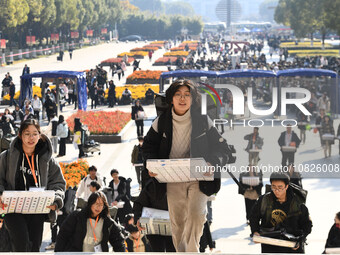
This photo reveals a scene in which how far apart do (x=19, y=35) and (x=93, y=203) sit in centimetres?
8006

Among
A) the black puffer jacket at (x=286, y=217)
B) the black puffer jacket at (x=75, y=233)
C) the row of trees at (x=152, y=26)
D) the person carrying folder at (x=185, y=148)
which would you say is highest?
the person carrying folder at (x=185, y=148)

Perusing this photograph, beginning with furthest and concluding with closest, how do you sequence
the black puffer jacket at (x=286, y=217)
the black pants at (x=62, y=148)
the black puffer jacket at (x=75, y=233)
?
1. the black pants at (x=62, y=148)
2. the black puffer jacket at (x=75, y=233)
3. the black puffer jacket at (x=286, y=217)

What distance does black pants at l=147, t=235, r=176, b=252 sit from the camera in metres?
6.92

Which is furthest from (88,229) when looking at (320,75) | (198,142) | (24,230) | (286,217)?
(320,75)

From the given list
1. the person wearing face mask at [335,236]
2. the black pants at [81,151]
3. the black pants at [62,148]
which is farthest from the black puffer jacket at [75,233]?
the black pants at [62,148]

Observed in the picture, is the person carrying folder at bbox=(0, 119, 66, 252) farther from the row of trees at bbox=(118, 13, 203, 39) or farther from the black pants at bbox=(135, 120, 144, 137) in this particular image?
the row of trees at bbox=(118, 13, 203, 39)

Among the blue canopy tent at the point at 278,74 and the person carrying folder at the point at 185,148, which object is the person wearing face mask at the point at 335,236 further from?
the blue canopy tent at the point at 278,74

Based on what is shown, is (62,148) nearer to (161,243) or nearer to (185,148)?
(161,243)

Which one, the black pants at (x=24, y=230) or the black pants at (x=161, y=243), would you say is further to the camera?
the black pants at (x=24, y=230)

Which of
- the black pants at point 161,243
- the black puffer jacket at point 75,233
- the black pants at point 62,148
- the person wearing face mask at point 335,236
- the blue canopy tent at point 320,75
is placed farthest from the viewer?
the blue canopy tent at point 320,75

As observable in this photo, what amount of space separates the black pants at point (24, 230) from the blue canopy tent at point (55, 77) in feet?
82.2

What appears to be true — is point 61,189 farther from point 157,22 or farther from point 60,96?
point 157,22

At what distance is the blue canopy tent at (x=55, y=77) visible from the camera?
3216 centimetres

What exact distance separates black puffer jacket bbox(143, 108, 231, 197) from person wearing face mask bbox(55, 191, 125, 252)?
123 centimetres
